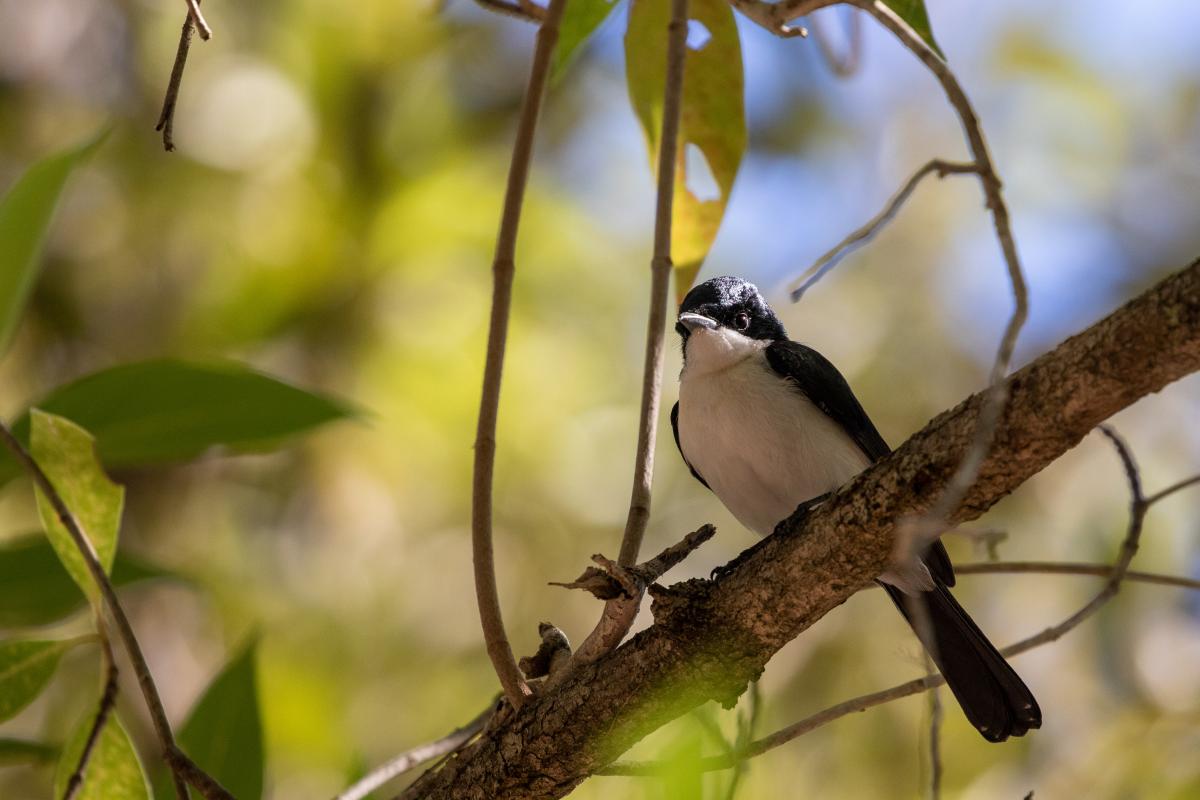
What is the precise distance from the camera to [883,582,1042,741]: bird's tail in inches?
115

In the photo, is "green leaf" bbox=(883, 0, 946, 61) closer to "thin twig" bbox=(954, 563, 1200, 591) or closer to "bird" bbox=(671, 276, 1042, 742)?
"thin twig" bbox=(954, 563, 1200, 591)

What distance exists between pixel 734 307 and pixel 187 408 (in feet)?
6.19

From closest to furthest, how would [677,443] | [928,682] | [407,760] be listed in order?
1. [928,682]
2. [407,760]
3. [677,443]

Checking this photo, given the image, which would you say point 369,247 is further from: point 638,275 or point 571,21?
point 571,21

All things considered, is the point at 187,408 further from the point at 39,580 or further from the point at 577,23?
the point at 577,23

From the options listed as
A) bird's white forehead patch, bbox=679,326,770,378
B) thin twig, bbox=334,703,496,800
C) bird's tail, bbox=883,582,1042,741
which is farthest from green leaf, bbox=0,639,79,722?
bird's white forehead patch, bbox=679,326,770,378

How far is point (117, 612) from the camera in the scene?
172 cm

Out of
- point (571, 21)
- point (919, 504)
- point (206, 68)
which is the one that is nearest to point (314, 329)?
point (206, 68)

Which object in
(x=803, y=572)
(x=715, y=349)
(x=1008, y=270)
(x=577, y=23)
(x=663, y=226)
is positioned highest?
(x=577, y=23)

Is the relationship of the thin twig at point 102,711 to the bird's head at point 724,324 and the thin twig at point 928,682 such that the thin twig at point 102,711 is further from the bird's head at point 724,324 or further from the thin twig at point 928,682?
the bird's head at point 724,324

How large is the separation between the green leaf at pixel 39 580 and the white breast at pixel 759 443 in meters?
1.51

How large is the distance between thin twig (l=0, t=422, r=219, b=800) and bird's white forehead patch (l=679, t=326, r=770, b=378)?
6.78ft

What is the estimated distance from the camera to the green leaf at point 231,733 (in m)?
2.45

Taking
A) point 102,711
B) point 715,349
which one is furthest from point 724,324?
point 102,711
